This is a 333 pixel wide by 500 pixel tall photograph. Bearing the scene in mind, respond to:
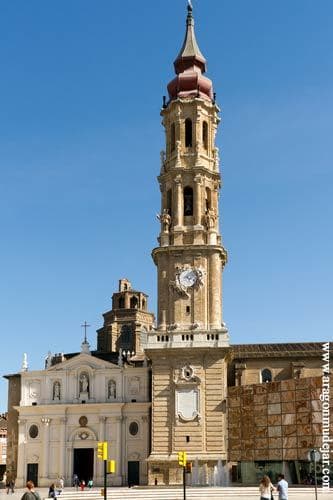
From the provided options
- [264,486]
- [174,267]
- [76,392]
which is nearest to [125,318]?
[76,392]

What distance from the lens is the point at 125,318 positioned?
9994 centimetres

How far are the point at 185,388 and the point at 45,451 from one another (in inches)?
Result: 591

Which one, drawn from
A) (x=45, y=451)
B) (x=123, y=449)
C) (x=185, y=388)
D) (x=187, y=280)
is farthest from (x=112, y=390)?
(x=187, y=280)

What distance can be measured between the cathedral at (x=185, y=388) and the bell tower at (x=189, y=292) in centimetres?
8

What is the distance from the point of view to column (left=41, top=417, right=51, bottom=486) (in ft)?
220

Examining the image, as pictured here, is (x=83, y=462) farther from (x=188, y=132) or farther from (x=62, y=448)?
(x=188, y=132)

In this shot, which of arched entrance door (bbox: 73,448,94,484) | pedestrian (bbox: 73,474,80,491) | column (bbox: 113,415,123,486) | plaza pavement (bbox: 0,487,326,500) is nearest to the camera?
plaza pavement (bbox: 0,487,326,500)

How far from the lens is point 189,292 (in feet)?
205

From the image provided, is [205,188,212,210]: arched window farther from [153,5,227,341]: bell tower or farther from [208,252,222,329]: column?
[208,252,222,329]: column

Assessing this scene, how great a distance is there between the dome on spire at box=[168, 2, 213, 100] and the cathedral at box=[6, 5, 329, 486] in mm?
106

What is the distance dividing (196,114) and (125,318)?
1543 inches

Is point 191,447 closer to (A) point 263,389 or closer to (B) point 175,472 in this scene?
(B) point 175,472

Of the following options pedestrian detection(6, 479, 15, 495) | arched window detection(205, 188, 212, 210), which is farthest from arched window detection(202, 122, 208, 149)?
pedestrian detection(6, 479, 15, 495)

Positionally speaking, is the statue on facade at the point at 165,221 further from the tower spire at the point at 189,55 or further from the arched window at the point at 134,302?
the arched window at the point at 134,302
